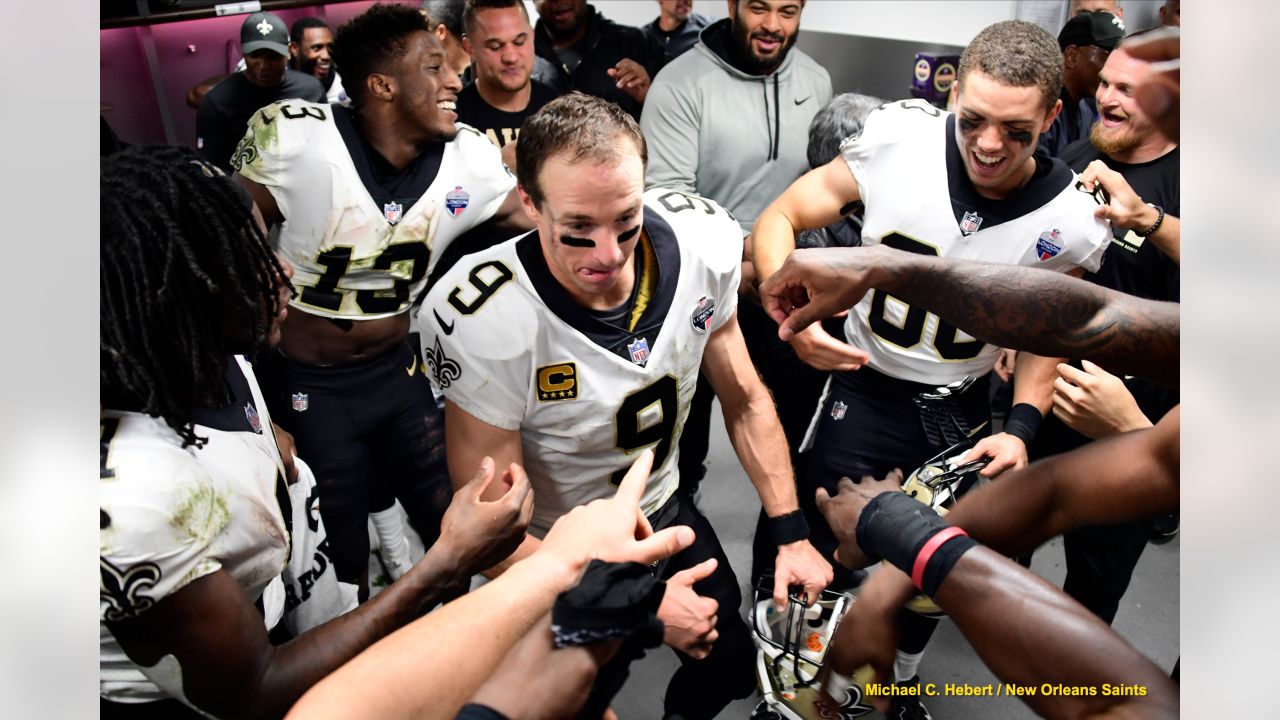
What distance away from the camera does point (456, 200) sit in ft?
3.84

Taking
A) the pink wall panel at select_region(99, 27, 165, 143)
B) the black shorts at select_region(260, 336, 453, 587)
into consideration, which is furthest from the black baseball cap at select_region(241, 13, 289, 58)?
the black shorts at select_region(260, 336, 453, 587)

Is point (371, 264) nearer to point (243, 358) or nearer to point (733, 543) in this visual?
point (243, 358)

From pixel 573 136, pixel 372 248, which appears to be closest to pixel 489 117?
pixel 372 248

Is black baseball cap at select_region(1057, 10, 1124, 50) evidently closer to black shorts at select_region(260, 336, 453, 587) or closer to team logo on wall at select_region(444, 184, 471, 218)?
team logo on wall at select_region(444, 184, 471, 218)

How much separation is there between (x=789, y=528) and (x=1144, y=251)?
0.58 metres

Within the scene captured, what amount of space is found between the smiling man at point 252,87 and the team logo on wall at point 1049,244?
0.95 metres

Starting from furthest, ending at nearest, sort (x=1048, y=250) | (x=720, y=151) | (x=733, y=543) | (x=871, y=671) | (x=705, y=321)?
(x=720, y=151)
(x=733, y=543)
(x=705, y=321)
(x=1048, y=250)
(x=871, y=671)

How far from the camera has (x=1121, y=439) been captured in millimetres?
844

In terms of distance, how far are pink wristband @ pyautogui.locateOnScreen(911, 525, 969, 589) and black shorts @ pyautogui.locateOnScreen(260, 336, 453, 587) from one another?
0.59 m

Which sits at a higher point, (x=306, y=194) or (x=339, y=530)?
(x=306, y=194)

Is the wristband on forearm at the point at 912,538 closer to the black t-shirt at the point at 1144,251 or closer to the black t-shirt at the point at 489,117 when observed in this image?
the black t-shirt at the point at 1144,251

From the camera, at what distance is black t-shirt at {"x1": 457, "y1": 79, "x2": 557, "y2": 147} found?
1367 mm

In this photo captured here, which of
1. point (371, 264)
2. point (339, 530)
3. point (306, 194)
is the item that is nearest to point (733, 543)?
point (339, 530)

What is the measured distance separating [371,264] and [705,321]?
47 centimetres
